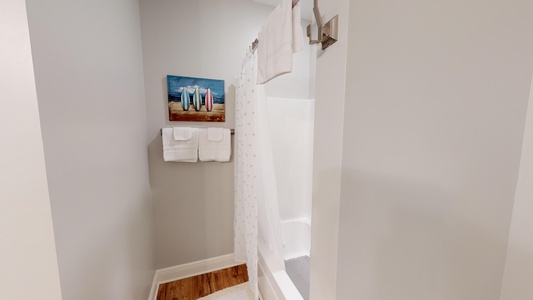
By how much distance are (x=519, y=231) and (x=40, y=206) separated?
1.53m

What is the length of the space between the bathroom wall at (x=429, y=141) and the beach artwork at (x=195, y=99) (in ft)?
4.67

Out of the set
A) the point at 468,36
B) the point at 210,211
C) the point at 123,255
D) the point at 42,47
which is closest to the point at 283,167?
the point at 210,211

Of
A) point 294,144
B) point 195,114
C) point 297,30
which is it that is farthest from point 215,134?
point 297,30

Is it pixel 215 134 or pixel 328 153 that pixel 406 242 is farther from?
pixel 215 134

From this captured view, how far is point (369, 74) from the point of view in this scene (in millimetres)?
510

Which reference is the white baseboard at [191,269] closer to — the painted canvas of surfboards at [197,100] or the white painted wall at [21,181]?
the white painted wall at [21,181]

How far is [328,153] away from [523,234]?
79 centimetres

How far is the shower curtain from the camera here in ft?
4.24

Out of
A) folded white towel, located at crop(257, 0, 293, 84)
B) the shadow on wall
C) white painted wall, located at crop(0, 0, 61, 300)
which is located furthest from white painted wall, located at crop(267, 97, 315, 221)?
white painted wall, located at crop(0, 0, 61, 300)

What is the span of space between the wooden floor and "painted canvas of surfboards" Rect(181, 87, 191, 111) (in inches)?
63.2

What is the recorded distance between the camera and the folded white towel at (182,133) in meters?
1.56

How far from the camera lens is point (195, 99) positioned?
1.65m

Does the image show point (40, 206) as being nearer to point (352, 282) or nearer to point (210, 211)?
point (352, 282)

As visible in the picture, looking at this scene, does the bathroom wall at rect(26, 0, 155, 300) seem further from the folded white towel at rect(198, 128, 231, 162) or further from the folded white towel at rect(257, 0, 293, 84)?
the folded white towel at rect(257, 0, 293, 84)
